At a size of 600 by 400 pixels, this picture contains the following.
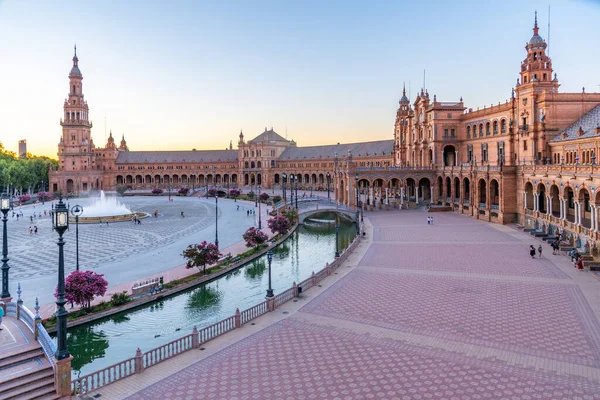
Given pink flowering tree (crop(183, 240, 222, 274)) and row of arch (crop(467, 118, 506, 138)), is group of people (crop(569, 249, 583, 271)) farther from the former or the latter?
row of arch (crop(467, 118, 506, 138))

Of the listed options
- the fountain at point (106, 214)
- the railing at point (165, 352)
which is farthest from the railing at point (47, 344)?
the fountain at point (106, 214)

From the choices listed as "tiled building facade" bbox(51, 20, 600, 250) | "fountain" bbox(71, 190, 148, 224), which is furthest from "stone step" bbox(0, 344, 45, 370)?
"fountain" bbox(71, 190, 148, 224)

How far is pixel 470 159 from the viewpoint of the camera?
76375mm

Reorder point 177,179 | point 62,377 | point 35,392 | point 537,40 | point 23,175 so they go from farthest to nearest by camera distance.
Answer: point 177,179 → point 23,175 → point 537,40 → point 62,377 → point 35,392

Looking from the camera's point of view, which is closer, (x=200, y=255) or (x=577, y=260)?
(x=577, y=260)

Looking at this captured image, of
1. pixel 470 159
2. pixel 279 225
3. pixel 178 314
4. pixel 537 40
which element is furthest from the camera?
pixel 470 159

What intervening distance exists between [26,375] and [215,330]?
25.1ft

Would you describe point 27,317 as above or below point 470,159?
below

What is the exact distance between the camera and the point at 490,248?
130 feet

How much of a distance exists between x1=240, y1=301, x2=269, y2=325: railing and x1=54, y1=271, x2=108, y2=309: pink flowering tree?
30.0 feet

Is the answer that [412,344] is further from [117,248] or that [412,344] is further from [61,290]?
[117,248]

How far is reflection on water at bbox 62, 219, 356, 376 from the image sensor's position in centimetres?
2227

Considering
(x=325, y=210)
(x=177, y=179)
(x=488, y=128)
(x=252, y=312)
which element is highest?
(x=488, y=128)

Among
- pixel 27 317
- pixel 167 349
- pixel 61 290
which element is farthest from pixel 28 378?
pixel 167 349
